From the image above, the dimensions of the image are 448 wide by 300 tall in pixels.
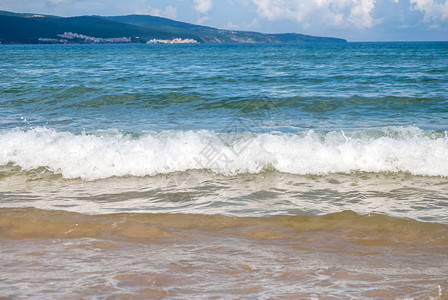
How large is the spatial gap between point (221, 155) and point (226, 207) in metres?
2.18

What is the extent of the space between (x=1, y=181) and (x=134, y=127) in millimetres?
3737

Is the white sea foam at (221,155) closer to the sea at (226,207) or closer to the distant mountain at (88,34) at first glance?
the sea at (226,207)

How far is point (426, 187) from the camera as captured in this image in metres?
5.29

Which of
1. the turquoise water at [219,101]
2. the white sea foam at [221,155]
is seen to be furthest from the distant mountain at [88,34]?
the white sea foam at [221,155]

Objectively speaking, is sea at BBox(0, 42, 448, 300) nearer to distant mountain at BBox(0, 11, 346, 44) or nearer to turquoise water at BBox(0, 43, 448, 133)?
turquoise water at BBox(0, 43, 448, 133)

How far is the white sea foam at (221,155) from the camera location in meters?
6.18

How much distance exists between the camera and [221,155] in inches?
264

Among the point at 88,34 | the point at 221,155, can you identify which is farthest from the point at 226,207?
the point at 88,34

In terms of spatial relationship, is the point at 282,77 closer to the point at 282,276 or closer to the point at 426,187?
the point at 426,187

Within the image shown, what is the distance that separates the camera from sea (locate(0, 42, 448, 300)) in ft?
9.38

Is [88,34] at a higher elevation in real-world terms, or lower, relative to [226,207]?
higher

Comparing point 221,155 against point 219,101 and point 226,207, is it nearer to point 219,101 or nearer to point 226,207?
point 226,207

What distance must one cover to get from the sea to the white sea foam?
26 millimetres

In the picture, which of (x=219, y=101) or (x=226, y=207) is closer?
(x=226, y=207)
